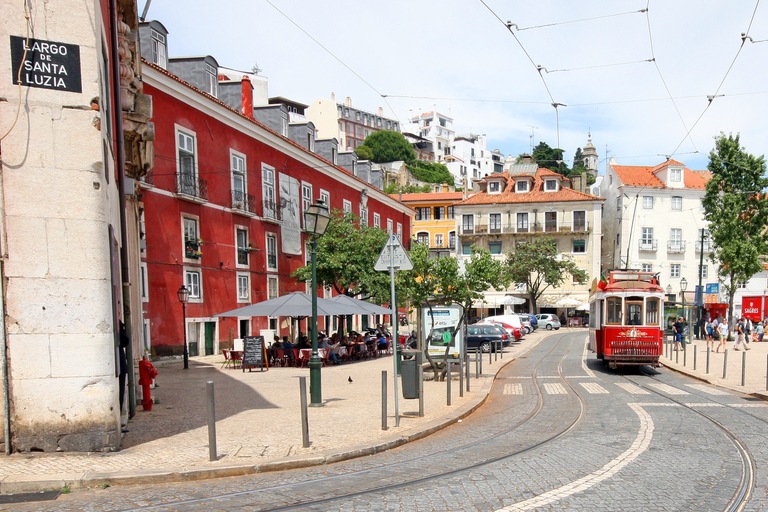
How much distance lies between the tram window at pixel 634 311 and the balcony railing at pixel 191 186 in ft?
56.4

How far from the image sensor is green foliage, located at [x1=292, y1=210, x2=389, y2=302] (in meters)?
28.1

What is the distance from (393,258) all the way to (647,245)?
54.8 metres

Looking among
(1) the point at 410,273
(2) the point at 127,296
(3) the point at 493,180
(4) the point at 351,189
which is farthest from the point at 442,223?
(2) the point at 127,296

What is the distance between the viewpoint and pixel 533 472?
6660 mm

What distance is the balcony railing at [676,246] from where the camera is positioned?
190 ft

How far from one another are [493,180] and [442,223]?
9928 millimetres

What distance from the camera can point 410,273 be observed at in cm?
1739

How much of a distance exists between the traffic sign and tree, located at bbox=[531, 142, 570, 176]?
91501mm

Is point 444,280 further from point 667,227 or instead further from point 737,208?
point 667,227

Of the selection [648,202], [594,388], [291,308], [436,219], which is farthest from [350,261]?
[436,219]

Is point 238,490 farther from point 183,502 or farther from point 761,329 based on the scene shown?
point 761,329

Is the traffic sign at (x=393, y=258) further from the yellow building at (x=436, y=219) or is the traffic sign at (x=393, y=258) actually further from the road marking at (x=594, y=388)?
the yellow building at (x=436, y=219)

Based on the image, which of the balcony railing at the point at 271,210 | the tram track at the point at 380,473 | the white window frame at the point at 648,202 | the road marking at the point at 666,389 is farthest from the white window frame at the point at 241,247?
the white window frame at the point at 648,202

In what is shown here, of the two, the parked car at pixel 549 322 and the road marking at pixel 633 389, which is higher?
the road marking at pixel 633 389
